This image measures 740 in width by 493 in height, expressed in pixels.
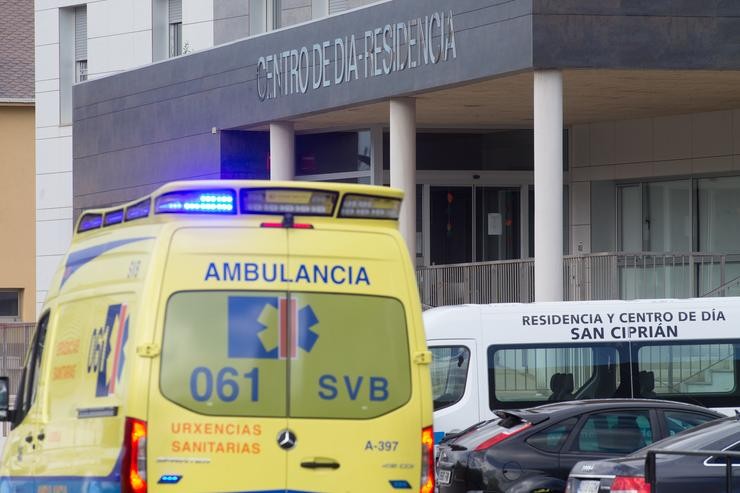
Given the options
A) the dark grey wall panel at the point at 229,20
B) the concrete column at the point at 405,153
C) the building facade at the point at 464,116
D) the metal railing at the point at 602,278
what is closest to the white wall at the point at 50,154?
the building facade at the point at 464,116

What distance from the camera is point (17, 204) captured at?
1838 inches

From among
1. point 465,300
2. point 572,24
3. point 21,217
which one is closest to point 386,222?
point 572,24

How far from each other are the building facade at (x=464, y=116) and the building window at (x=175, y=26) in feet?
0.28

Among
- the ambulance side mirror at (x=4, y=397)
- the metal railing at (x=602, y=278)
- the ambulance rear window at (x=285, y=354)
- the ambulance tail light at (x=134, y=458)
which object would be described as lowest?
the ambulance tail light at (x=134, y=458)

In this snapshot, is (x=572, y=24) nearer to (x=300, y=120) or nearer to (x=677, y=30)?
(x=677, y=30)

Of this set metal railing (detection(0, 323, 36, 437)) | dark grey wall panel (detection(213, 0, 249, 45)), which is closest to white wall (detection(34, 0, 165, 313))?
metal railing (detection(0, 323, 36, 437))

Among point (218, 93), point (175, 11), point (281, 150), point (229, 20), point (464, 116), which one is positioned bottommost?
point (281, 150)

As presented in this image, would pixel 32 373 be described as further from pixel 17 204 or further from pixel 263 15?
pixel 17 204

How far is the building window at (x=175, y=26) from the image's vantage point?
34156 mm

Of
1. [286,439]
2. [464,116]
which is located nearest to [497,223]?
[464,116]

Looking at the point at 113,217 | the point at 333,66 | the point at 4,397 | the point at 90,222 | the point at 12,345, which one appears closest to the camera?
the point at 113,217

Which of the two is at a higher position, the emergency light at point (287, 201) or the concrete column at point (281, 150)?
the concrete column at point (281, 150)

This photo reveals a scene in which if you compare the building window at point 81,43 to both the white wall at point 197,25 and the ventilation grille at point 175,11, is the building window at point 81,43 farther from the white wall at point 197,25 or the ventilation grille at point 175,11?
the white wall at point 197,25

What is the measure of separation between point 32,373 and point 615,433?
17.4 ft
